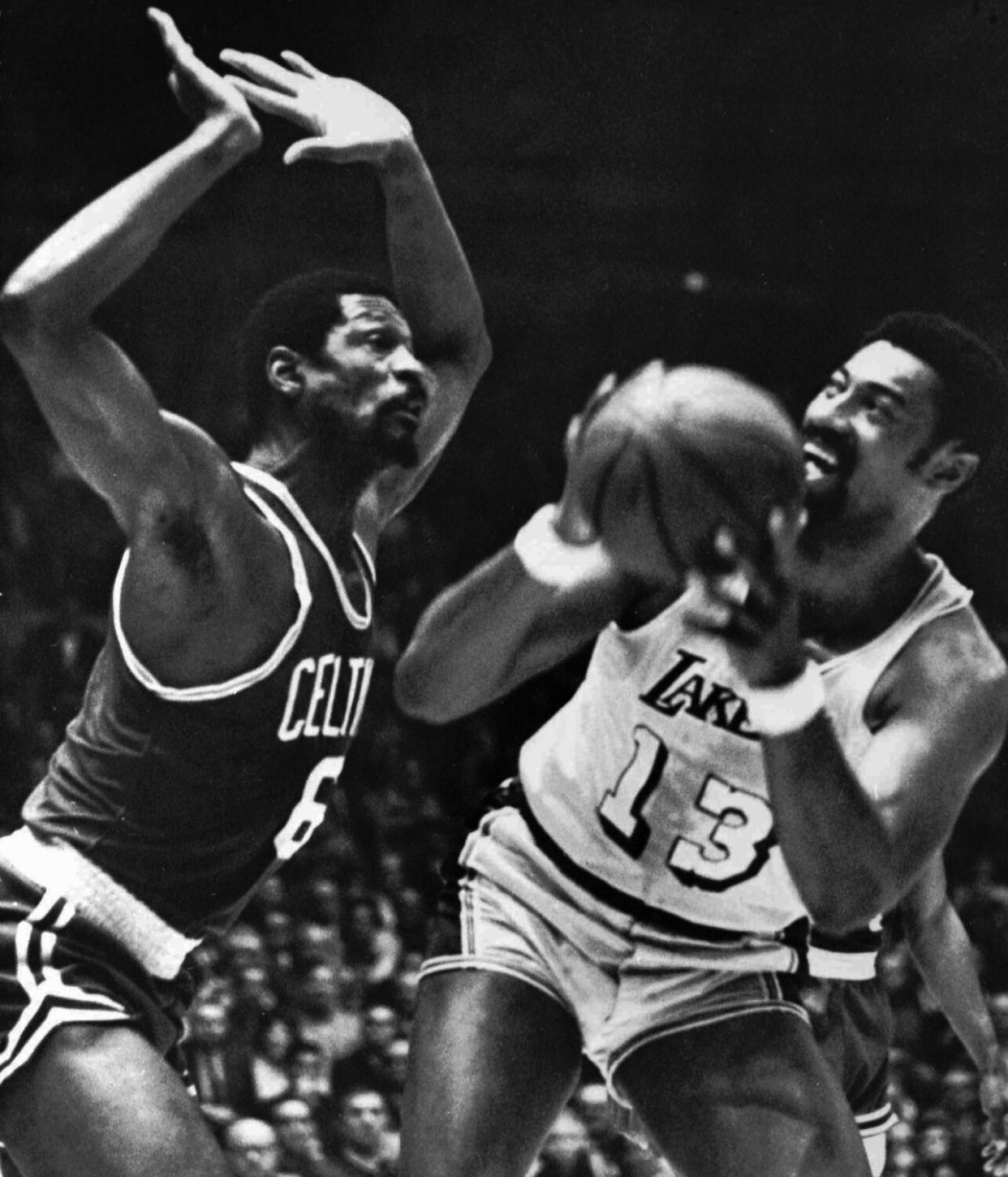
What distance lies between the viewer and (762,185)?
9.30 feet

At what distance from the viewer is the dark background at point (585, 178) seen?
2811 millimetres

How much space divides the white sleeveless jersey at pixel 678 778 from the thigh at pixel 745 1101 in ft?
0.54

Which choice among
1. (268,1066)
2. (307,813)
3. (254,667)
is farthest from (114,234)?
(268,1066)

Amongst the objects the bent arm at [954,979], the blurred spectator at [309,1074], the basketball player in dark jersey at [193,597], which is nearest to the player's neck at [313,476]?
the basketball player in dark jersey at [193,597]

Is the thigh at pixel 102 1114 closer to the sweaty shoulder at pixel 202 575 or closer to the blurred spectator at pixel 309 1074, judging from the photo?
the blurred spectator at pixel 309 1074

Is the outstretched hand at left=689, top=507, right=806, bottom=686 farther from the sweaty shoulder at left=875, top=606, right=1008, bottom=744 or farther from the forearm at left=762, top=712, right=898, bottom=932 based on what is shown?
the sweaty shoulder at left=875, top=606, right=1008, bottom=744

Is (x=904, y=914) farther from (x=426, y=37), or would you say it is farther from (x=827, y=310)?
(x=426, y=37)

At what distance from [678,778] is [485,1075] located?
474 millimetres

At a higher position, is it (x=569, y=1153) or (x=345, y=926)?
(x=345, y=926)

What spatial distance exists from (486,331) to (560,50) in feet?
1.39

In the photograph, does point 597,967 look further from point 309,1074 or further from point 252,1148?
point 252,1148

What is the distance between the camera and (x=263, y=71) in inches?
110

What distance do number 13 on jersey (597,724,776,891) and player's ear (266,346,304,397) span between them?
0.70 metres

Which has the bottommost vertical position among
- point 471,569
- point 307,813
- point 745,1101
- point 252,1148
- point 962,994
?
point 252,1148
